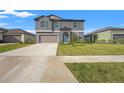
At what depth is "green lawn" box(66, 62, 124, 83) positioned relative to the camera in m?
7.06

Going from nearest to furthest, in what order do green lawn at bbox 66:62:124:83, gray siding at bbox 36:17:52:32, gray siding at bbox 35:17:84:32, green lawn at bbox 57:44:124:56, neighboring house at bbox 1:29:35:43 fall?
1. green lawn at bbox 66:62:124:83
2. green lawn at bbox 57:44:124:56
3. neighboring house at bbox 1:29:35:43
4. gray siding at bbox 35:17:84:32
5. gray siding at bbox 36:17:52:32

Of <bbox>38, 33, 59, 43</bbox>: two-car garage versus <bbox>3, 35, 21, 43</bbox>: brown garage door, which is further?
<bbox>38, 33, 59, 43</bbox>: two-car garage

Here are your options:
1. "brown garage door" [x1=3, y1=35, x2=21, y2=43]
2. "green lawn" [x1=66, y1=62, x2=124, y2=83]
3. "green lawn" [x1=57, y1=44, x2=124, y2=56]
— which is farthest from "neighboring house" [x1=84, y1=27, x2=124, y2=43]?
"green lawn" [x1=66, y1=62, x2=124, y2=83]

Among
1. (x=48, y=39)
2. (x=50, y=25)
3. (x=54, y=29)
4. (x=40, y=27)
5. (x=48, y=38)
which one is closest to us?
(x=48, y=38)

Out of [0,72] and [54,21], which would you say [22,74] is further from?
[54,21]

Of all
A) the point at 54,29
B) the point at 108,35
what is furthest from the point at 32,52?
the point at 54,29

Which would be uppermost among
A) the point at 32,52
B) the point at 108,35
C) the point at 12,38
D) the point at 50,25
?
the point at 50,25

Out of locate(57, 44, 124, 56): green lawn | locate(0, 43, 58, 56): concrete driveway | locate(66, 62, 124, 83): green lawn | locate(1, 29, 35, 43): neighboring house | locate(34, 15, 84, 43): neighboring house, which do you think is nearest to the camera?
locate(66, 62, 124, 83): green lawn

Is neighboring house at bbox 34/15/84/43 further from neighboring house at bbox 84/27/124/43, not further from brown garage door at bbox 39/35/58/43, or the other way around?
neighboring house at bbox 84/27/124/43

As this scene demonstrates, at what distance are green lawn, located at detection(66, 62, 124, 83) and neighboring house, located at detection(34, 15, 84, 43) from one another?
19.2 metres

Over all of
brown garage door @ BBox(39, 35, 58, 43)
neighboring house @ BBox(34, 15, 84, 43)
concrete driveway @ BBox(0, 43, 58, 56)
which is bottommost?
concrete driveway @ BBox(0, 43, 58, 56)

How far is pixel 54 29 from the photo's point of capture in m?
32.3

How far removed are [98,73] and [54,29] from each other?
80.9ft

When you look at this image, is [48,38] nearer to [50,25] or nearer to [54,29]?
[50,25]
